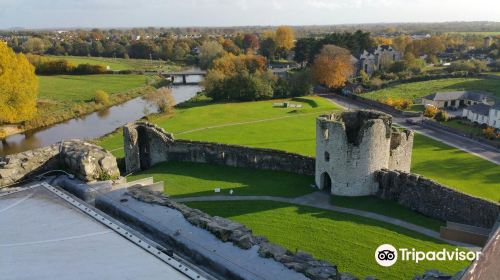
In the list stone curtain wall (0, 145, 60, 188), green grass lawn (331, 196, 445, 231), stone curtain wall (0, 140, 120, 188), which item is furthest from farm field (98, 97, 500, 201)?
stone curtain wall (0, 145, 60, 188)

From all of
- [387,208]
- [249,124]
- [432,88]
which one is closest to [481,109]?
[432,88]

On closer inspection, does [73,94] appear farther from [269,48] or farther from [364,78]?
[269,48]

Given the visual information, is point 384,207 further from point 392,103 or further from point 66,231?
point 392,103

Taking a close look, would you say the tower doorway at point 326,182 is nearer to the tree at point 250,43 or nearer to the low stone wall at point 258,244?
the low stone wall at point 258,244

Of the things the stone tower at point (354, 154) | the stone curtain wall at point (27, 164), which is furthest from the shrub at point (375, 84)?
the stone curtain wall at point (27, 164)

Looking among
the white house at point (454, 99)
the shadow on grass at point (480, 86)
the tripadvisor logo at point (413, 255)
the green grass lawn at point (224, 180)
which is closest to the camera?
the tripadvisor logo at point (413, 255)

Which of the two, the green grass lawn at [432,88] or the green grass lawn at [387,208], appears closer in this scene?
the green grass lawn at [387,208]

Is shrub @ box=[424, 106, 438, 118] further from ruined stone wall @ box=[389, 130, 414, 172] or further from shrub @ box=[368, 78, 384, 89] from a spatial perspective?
ruined stone wall @ box=[389, 130, 414, 172]
